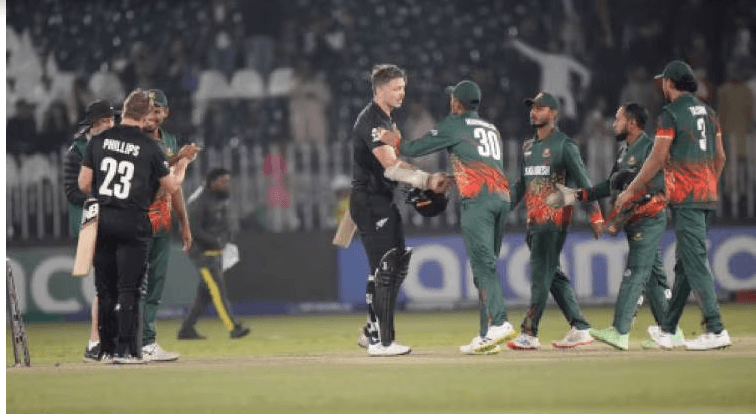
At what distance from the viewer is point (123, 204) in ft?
32.9

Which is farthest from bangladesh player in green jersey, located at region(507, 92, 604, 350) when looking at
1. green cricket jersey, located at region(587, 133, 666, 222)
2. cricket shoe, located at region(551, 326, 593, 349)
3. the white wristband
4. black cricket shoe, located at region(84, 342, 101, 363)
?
black cricket shoe, located at region(84, 342, 101, 363)

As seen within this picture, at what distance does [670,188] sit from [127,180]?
3721mm

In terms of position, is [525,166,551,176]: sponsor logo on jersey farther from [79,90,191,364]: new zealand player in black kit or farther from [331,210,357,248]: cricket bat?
[79,90,191,364]: new zealand player in black kit

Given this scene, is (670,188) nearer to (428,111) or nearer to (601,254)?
(601,254)

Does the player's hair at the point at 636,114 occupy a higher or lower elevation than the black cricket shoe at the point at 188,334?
higher

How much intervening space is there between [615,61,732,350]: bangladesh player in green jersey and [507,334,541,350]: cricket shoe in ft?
4.14

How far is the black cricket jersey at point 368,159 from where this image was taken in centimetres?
1051

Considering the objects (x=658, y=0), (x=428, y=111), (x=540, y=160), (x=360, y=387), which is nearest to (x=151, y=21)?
(x=428, y=111)

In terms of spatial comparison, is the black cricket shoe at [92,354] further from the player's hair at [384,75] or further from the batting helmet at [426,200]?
the player's hair at [384,75]

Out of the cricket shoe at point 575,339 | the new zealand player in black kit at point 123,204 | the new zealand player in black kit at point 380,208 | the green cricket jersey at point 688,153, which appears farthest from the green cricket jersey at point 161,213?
Result: the green cricket jersey at point 688,153

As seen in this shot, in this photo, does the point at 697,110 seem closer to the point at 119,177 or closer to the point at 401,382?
the point at 401,382

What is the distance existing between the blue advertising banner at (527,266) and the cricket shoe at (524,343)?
18.6 ft

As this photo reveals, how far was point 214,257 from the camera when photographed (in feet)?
45.6

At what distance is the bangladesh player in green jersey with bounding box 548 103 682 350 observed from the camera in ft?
35.1
